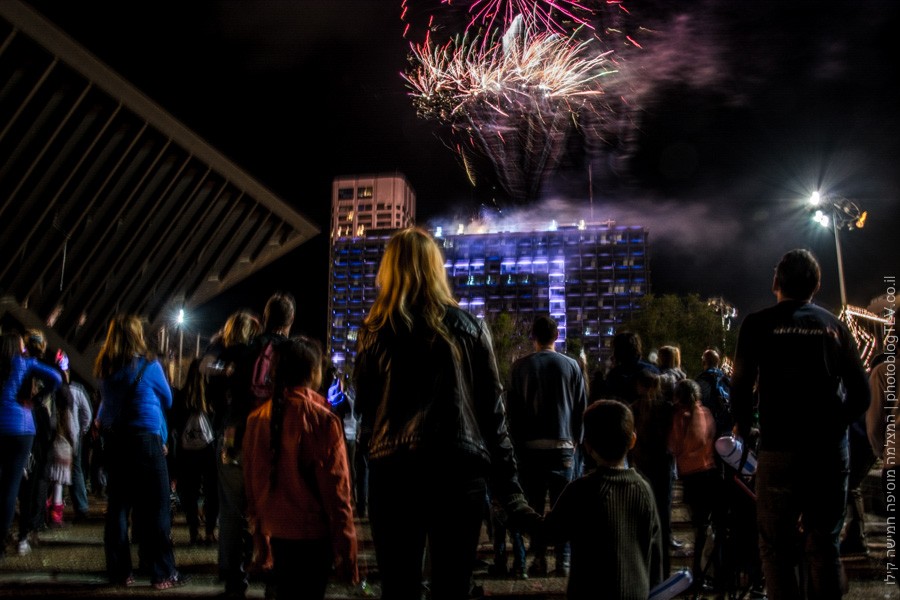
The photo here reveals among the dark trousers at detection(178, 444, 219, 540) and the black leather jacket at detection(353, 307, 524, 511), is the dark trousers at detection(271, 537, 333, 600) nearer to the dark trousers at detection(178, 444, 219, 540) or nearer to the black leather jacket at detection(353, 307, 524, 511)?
the black leather jacket at detection(353, 307, 524, 511)

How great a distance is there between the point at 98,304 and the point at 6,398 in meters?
28.7

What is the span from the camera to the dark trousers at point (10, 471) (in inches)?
245

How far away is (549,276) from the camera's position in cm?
13188

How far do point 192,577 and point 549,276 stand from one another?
128 meters

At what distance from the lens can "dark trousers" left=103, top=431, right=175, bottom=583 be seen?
5441 mm

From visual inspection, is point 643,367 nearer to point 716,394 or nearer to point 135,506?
point 716,394

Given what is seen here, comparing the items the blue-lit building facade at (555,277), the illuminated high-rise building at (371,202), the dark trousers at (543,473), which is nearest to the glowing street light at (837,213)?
the dark trousers at (543,473)

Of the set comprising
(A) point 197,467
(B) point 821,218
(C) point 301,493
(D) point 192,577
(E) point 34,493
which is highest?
(B) point 821,218

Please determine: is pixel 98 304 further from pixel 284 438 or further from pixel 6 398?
pixel 284 438

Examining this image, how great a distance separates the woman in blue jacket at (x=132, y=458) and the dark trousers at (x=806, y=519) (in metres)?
4.10

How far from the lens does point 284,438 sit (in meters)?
3.53

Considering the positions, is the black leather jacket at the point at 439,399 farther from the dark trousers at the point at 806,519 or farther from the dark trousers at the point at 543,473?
the dark trousers at the point at 543,473

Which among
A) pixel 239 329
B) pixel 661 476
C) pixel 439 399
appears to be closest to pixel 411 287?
pixel 439 399

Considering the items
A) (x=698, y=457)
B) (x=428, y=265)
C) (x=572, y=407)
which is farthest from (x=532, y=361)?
(x=428, y=265)
